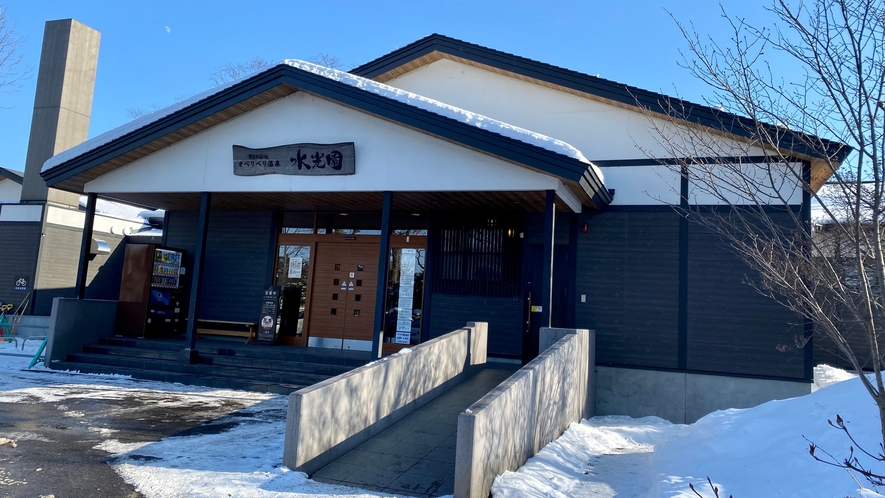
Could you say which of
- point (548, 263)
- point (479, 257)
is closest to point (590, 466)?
point (548, 263)

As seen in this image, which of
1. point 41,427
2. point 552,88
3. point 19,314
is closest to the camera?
point 41,427

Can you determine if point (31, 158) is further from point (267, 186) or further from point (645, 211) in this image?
point (645, 211)

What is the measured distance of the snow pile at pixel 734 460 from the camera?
452cm

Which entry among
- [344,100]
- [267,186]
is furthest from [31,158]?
[344,100]

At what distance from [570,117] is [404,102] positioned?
11.6 ft

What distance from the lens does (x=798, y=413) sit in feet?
18.2

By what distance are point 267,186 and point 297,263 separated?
3.11m

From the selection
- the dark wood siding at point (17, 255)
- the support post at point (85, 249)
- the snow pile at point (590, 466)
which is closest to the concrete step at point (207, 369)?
the support post at point (85, 249)

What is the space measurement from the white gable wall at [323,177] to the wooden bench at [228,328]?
3.22 meters

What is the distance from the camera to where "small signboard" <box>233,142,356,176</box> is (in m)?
9.37

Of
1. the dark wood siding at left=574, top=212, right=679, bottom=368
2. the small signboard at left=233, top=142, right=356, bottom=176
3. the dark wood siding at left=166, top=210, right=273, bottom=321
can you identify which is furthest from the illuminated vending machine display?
the dark wood siding at left=574, top=212, right=679, bottom=368

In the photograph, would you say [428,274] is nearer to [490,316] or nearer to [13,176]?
[490,316]

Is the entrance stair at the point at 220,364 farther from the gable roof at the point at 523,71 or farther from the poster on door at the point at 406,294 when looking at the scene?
the gable roof at the point at 523,71

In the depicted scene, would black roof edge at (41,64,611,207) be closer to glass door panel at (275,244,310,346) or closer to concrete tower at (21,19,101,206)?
glass door panel at (275,244,310,346)
